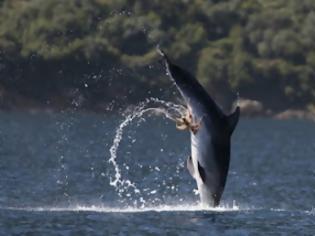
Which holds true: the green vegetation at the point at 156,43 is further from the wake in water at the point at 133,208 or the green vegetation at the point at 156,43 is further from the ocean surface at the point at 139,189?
the wake in water at the point at 133,208

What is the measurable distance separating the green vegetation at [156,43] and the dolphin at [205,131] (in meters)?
140

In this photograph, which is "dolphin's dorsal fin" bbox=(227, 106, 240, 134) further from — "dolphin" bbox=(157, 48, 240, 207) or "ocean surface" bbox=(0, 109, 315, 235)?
"ocean surface" bbox=(0, 109, 315, 235)

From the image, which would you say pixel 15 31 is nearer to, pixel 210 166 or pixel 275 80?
pixel 275 80

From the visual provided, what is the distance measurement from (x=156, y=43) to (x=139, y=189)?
128967mm

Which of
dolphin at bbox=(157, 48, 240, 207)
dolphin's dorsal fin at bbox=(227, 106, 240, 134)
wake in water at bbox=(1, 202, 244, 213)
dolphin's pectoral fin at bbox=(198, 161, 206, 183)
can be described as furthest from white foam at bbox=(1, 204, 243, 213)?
dolphin's dorsal fin at bbox=(227, 106, 240, 134)

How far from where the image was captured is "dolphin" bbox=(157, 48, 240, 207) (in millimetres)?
35781

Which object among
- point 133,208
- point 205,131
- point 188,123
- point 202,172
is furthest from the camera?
point 133,208

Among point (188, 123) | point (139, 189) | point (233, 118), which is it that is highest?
point (139, 189)

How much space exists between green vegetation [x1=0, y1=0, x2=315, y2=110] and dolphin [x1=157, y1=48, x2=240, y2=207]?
460 feet

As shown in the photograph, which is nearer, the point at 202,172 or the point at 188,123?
the point at 188,123

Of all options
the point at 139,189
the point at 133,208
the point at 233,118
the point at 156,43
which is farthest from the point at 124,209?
the point at 156,43

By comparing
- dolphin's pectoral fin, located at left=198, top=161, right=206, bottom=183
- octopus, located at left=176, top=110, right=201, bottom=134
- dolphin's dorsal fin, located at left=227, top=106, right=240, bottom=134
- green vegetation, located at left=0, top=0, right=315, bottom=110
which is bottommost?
dolphin's pectoral fin, located at left=198, top=161, right=206, bottom=183

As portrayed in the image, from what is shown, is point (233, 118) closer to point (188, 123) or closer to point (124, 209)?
point (188, 123)

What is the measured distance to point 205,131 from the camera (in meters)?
36.7
